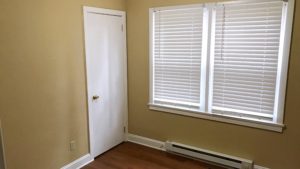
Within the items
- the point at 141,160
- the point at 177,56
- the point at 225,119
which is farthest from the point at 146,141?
the point at 177,56

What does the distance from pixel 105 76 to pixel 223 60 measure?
5.40 ft

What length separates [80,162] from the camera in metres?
3.09

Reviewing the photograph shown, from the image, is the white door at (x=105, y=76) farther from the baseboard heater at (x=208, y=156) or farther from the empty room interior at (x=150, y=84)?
the baseboard heater at (x=208, y=156)

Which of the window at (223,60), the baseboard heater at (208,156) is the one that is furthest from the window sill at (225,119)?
the baseboard heater at (208,156)

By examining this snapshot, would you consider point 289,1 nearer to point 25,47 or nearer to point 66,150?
point 25,47

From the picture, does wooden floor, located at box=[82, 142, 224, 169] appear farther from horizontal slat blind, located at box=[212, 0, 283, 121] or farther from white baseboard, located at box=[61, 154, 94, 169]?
horizontal slat blind, located at box=[212, 0, 283, 121]

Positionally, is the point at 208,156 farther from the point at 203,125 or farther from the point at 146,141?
the point at 146,141

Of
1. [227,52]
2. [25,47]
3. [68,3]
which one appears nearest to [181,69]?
[227,52]

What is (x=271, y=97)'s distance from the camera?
2.65 meters

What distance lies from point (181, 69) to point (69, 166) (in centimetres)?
197

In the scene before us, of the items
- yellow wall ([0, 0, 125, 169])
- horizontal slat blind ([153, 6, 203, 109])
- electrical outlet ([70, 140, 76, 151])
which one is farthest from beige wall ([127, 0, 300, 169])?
electrical outlet ([70, 140, 76, 151])

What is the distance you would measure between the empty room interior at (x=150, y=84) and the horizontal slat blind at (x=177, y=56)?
0.05ft

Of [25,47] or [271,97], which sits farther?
[271,97]

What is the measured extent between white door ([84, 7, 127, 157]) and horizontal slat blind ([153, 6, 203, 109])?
0.56m
